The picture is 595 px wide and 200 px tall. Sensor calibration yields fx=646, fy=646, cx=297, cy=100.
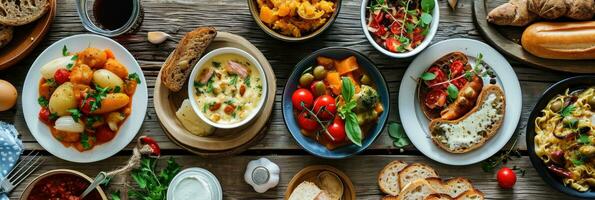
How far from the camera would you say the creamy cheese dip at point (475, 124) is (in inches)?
109

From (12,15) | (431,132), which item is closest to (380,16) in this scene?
(431,132)

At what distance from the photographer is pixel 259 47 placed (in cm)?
291

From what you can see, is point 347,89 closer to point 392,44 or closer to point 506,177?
point 392,44

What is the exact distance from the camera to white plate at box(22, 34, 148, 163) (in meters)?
2.80

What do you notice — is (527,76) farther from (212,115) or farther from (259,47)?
(212,115)

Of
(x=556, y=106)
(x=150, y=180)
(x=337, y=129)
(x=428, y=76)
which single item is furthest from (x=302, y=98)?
(x=556, y=106)

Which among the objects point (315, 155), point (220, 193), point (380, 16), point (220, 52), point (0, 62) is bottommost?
point (220, 193)

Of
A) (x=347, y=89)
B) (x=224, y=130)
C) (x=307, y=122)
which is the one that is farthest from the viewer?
(x=224, y=130)

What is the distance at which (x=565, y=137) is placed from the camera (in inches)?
109

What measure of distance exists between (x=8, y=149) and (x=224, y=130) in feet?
3.14

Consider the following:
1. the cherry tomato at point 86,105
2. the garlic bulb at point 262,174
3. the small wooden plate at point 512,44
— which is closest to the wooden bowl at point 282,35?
the garlic bulb at point 262,174

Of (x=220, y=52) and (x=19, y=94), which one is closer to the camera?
(x=220, y=52)

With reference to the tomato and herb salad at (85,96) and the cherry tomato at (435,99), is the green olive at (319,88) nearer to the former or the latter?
the cherry tomato at (435,99)

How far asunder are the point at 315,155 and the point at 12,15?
4.68 ft
